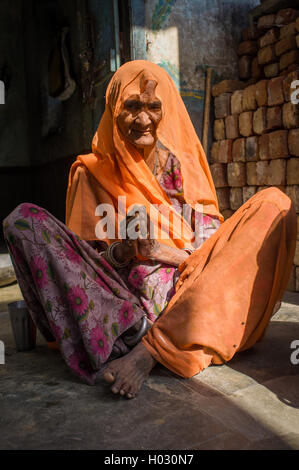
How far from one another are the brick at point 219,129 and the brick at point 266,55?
0.75m

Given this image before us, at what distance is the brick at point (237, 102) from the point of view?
464 cm

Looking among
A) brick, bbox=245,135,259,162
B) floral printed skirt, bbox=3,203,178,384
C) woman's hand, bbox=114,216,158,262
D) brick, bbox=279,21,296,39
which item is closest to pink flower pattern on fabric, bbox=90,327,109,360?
floral printed skirt, bbox=3,203,178,384

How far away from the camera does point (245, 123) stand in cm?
457

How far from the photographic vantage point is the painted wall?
4.46 m

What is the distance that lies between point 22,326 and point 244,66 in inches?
156

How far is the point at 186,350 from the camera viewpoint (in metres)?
1.78

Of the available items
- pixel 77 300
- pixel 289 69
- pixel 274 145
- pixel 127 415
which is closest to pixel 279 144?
pixel 274 145

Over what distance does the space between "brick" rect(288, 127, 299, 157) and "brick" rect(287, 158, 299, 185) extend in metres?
0.07

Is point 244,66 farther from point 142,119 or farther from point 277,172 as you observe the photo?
point 142,119

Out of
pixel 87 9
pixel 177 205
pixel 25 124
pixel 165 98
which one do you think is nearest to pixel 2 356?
pixel 177 205

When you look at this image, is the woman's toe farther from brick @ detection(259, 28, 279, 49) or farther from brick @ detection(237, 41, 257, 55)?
brick @ detection(237, 41, 257, 55)
